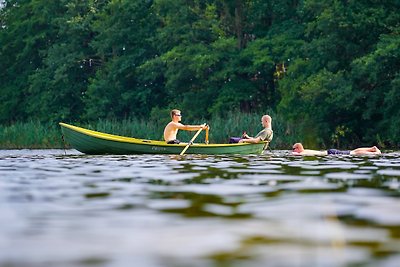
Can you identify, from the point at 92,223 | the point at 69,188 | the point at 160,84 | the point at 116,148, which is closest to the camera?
the point at 92,223

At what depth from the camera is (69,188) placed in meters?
9.26

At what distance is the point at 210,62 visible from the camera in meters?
42.5

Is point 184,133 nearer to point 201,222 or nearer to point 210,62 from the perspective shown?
point 210,62

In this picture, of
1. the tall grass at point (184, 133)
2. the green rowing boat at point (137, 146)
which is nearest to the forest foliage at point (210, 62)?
the tall grass at point (184, 133)

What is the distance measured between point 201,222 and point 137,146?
14.5 meters

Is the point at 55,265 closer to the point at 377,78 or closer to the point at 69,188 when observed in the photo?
the point at 69,188

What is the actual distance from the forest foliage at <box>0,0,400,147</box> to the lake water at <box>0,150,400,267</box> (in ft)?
72.9

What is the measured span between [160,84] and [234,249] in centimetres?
4614

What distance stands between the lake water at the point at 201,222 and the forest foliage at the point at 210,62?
72.9 feet

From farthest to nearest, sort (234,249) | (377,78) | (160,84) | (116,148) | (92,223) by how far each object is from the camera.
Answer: (160,84) → (377,78) → (116,148) → (92,223) → (234,249)

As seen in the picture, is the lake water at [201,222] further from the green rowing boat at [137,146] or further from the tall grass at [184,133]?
the tall grass at [184,133]

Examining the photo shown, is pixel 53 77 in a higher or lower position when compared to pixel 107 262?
higher

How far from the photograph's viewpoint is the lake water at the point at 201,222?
15.6 ft

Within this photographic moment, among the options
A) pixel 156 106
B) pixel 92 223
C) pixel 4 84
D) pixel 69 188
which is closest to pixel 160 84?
pixel 156 106
